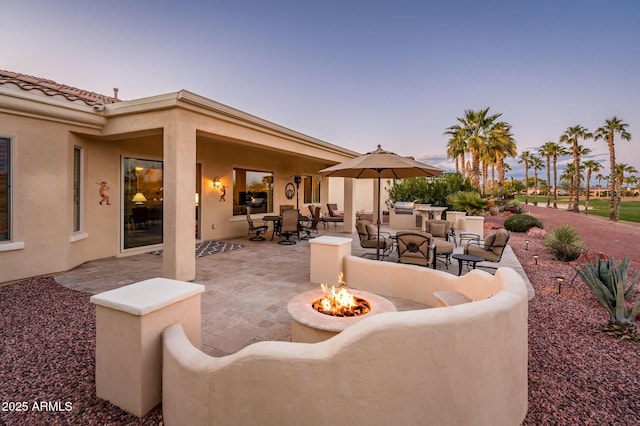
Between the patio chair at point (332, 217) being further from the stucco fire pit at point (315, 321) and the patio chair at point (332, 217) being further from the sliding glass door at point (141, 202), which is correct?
the stucco fire pit at point (315, 321)

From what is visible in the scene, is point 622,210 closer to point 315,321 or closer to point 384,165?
point 384,165

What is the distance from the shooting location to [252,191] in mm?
12453

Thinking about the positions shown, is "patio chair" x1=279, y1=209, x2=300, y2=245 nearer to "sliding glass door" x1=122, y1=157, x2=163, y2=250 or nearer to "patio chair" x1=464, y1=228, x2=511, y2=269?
"sliding glass door" x1=122, y1=157, x2=163, y2=250

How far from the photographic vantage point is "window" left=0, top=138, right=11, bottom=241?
5484 millimetres

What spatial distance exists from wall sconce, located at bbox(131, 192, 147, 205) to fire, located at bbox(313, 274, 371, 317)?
24.5 ft

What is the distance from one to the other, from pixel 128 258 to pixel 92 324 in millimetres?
4425

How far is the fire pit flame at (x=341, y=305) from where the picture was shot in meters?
3.20

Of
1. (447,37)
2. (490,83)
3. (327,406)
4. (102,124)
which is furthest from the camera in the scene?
(490,83)

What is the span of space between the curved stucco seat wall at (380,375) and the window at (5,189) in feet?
20.6

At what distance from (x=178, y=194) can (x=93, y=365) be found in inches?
126

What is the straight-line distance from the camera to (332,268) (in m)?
5.56

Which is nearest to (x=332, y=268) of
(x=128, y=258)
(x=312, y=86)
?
(x=128, y=258)

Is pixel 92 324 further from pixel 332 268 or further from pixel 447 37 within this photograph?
pixel 447 37

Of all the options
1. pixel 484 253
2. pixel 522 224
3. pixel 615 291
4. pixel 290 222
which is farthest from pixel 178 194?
pixel 522 224
